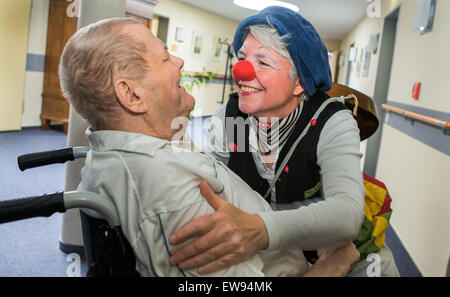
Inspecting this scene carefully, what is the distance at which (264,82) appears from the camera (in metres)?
1.29

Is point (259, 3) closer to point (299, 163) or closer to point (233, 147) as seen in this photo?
point (233, 147)

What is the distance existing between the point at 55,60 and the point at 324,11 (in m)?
4.84

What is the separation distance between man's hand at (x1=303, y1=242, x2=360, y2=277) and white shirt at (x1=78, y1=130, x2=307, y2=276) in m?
0.18

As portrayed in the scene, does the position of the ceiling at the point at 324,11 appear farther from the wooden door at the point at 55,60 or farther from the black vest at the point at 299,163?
the black vest at the point at 299,163

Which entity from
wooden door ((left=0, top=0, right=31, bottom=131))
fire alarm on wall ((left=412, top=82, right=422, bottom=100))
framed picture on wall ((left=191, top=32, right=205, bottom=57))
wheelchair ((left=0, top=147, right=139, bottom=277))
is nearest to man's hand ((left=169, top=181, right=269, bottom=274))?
wheelchair ((left=0, top=147, right=139, bottom=277))

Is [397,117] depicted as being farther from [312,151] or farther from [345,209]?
[345,209]

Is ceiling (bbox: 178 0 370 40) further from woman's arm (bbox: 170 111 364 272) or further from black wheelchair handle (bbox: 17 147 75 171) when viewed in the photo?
black wheelchair handle (bbox: 17 147 75 171)

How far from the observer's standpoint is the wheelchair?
2.57 feet

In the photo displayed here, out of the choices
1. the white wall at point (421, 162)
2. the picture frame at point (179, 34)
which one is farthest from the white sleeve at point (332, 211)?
the picture frame at point (179, 34)

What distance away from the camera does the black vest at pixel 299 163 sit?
3.97ft

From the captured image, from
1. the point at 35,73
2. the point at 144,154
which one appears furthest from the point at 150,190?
the point at 35,73

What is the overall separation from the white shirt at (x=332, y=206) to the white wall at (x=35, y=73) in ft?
19.8
